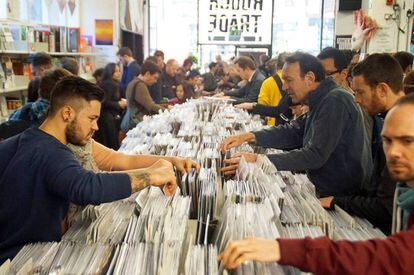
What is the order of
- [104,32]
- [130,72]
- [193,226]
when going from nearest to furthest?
1. [193,226]
2. [130,72]
3. [104,32]

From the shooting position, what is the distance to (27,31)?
21.8 feet

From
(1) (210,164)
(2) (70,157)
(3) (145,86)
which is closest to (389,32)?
(3) (145,86)

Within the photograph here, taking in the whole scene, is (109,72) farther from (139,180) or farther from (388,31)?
(139,180)

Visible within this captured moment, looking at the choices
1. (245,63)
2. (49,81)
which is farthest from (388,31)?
(49,81)

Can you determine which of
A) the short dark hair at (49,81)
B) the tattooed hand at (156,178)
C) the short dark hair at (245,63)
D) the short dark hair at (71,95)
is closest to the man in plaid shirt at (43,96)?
the short dark hair at (49,81)

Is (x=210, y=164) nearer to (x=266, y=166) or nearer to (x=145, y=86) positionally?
(x=266, y=166)

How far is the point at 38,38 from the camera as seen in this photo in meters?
7.16

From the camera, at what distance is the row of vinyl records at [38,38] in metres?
6.03

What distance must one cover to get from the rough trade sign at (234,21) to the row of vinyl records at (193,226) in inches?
140

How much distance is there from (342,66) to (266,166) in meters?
2.03

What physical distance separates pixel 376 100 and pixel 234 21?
3300 millimetres

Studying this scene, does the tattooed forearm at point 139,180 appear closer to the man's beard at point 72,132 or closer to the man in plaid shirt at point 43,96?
the man's beard at point 72,132

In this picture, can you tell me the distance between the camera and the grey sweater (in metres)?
2.42

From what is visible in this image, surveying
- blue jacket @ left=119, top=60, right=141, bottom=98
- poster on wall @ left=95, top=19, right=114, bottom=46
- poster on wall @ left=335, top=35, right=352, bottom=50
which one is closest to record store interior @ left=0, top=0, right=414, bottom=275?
blue jacket @ left=119, top=60, right=141, bottom=98
